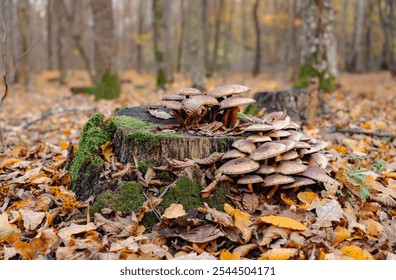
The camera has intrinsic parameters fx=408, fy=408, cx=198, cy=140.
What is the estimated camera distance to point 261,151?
3.46 meters

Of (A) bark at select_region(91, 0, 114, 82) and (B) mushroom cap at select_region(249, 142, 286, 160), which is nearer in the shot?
(B) mushroom cap at select_region(249, 142, 286, 160)

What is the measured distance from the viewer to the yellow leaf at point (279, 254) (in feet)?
9.59

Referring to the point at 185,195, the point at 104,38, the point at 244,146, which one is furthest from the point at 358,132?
the point at 104,38

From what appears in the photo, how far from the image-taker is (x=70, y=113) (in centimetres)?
946

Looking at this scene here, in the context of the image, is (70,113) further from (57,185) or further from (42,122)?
(57,185)

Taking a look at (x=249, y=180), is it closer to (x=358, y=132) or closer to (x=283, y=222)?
(x=283, y=222)

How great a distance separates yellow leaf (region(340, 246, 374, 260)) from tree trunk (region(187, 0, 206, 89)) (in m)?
10.2

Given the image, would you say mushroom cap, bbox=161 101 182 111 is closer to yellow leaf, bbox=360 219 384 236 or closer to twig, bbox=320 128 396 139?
yellow leaf, bbox=360 219 384 236

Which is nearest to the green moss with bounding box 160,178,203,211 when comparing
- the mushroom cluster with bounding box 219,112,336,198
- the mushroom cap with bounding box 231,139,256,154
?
the mushroom cluster with bounding box 219,112,336,198

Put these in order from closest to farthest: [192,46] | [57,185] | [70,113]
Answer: [57,185] → [70,113] → [192,46]

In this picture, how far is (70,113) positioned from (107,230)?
6.67 metres

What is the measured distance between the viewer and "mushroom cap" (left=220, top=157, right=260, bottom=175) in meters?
3.41
